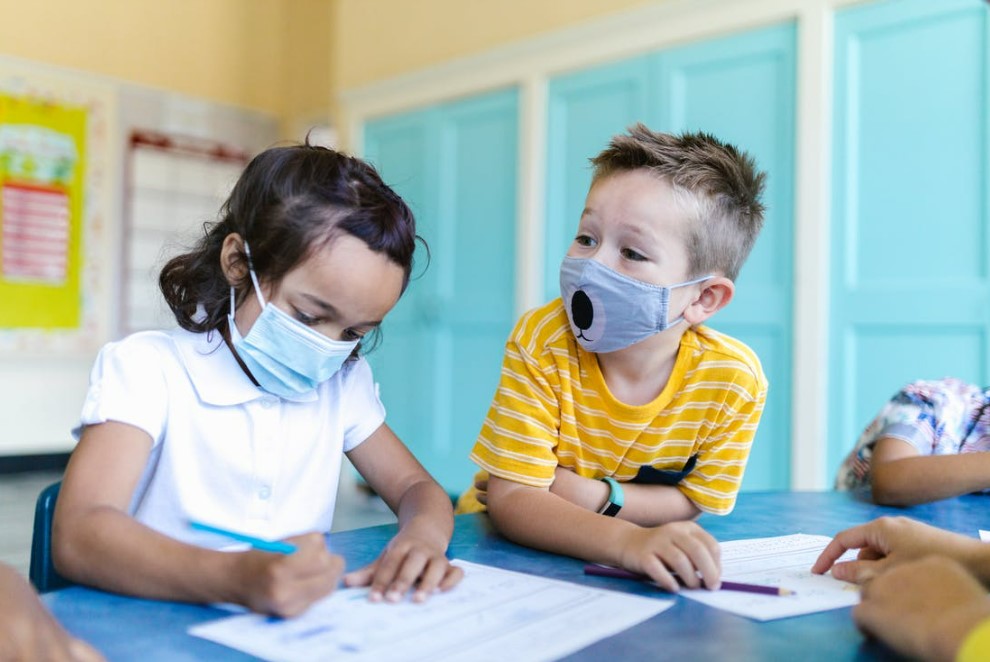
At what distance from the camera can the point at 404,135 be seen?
4379 mm

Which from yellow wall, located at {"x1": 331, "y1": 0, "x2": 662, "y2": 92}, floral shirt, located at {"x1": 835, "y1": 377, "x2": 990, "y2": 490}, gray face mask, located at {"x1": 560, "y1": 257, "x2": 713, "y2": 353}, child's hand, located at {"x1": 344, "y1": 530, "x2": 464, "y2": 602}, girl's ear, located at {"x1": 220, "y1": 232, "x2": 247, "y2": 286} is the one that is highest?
yellow wall, located at {"x1": 331, "y1": 0, "x2": 662, "y2": 92}

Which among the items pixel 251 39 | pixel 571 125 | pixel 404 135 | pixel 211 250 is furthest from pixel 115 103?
pixel 211 250

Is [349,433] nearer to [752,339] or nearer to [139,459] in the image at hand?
[139,459]

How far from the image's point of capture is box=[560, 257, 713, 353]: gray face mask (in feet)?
3.61

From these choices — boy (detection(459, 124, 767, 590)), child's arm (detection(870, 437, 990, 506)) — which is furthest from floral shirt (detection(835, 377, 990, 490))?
boy (detection(459, 124, 767, 590))

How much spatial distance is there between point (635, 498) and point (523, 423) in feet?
0.55

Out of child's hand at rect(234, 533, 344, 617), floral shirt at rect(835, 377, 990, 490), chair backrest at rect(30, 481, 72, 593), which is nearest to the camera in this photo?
child's hand at rect(234, 533, 344, 617)

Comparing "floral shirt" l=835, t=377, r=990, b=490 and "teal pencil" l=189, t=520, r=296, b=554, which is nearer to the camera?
"teal pencil" l=189, t=520, r=296, b=554

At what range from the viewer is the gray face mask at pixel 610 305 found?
110 cm

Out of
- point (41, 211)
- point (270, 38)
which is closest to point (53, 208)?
point (41, 211)

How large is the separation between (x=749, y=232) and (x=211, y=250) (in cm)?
74

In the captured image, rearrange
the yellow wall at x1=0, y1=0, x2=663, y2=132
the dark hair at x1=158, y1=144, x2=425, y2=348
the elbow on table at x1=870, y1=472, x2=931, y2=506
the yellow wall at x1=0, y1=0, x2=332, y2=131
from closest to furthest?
1. the dark hair at x1=158, y1=144, x2=425, y2=348
2. the elbow on table at x1=870, y1=472, x2=931, y2=506
3. the yellow wall at x1=0, y1=0, x2=663, y2=132
4. the yellow wall at x1=0, y1=0, x2=332, y2=131

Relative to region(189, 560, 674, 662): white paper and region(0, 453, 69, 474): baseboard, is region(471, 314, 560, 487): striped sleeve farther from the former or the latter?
region(0, 453, 69, 474): baseboard

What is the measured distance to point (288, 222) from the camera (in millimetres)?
1064
